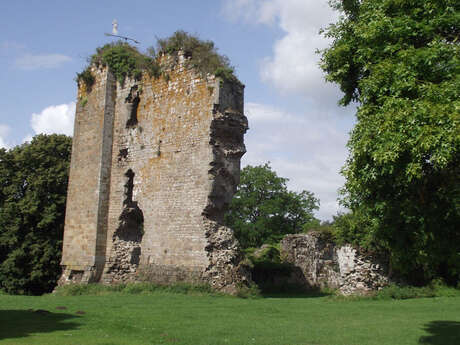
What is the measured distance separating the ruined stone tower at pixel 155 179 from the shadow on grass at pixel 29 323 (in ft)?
16.6

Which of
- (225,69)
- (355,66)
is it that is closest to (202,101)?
(225,69)

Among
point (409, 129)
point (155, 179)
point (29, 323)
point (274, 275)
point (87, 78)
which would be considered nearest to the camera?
point (409, 129)

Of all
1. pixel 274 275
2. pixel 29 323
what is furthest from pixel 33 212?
pixel 29 323

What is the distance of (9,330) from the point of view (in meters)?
8.29

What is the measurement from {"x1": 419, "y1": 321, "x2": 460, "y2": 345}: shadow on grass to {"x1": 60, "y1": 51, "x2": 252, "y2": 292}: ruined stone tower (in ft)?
20.5

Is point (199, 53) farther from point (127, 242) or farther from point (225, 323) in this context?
point (225, 323)

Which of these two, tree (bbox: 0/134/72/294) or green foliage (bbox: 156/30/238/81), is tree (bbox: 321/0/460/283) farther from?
tree (bbox: 0/134/72/294)

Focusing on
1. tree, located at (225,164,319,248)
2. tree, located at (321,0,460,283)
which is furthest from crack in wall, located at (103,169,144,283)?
tree, located at (225,164,319,248)

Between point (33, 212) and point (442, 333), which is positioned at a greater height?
point (33, 212)

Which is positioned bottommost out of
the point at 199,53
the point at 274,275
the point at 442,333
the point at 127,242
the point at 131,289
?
the point at 442,333

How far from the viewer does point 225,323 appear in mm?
Answer: 9148

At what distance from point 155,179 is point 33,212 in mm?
8578

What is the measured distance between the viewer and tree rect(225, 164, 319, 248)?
4034 centimetres

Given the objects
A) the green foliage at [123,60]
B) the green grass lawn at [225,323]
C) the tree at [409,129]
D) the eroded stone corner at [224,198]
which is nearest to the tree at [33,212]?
the green foliage at [123,60]
